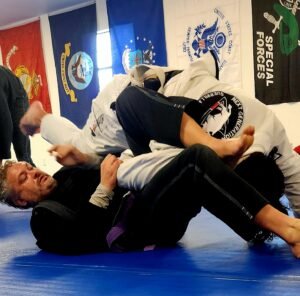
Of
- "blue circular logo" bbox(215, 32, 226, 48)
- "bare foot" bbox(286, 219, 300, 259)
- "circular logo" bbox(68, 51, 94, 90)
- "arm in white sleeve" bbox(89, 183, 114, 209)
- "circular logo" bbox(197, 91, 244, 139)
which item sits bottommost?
"bare foot" bbox(286, 219, 300, 259)

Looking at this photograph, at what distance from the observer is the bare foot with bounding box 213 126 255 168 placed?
1.06 m

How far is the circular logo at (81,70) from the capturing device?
5039mm

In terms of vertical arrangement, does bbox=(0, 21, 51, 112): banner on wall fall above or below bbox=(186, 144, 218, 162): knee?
above

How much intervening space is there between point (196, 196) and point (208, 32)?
3258 mm

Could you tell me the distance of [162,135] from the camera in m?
1.22

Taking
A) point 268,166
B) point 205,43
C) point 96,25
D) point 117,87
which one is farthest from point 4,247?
point 96,25

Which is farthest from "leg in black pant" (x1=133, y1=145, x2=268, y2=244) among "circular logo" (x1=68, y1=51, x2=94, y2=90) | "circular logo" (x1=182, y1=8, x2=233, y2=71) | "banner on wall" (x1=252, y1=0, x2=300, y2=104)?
"circular logo" (x1=68, y1=51, x2=94, y2=90)

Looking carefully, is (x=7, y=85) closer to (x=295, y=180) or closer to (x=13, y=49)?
(x=295, y=180)

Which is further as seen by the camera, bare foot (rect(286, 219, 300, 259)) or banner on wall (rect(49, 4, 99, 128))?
banner on wall (rect(49, 4, 99, 128))

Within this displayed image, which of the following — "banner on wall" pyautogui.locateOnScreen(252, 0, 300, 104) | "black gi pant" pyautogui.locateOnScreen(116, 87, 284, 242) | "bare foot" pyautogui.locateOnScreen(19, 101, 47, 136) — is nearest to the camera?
"black gi pant" pyautogui.locateOnScreen(116, 87, 284, 242)

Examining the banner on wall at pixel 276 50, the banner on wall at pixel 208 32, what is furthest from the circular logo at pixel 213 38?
the banner on wall at pixel 276 50

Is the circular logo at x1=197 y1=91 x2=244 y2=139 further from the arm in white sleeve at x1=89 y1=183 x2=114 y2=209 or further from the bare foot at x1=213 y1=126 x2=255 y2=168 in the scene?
the arm in white sleeve at x1=89 y1=183 x2=114 y2=209

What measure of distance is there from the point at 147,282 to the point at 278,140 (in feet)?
1.98

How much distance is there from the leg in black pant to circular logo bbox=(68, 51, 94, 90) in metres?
3.89
